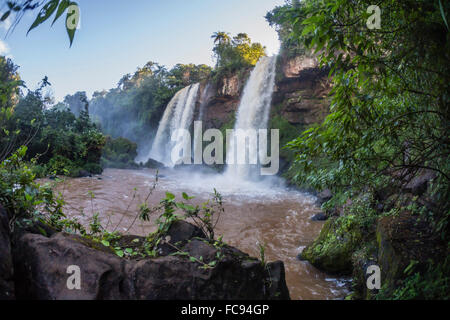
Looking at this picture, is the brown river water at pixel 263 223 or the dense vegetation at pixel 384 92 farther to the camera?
the brown river water at pixel 263 223

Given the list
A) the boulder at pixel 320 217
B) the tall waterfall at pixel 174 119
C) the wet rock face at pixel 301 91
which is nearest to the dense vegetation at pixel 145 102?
the tall waterfall at pixel 174 119

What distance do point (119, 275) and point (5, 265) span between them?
0.60 m

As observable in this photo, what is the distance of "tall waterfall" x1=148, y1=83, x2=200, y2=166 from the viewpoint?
2356cm

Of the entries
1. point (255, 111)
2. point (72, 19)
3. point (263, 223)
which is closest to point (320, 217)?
point (263, 223)

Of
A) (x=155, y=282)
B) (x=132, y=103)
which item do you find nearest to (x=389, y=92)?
(x=155, y=282)

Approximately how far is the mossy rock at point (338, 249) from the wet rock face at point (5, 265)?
385 cm

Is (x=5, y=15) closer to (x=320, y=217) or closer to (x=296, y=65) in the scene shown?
(x=320, y=217)

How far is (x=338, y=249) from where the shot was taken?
12.8ft

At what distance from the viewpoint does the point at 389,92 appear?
6.81 ft

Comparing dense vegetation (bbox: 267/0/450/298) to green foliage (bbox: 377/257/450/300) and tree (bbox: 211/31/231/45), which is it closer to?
green foliage (bbox: 377/257/450/300)

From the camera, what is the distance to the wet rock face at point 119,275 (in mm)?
1497

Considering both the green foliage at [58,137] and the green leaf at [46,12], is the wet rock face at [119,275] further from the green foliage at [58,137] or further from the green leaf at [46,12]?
the green foliage at [58,137]

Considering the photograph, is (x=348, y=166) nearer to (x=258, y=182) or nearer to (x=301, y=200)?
(x=301, y=200)
